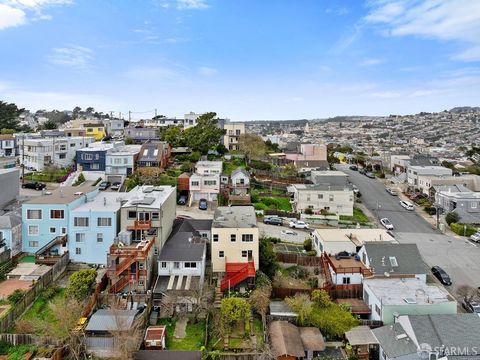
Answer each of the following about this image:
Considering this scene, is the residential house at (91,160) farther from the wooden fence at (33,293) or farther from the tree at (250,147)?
the wooden fence at (33,293)

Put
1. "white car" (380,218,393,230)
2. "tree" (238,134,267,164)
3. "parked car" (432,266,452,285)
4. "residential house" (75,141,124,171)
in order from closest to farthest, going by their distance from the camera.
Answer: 1. "parked car" (432,266,452,285)
2. "white car" (380,218,393,230)
3. "residential house" (75,141,124,171)
4. "tree" (238,134,267,164)

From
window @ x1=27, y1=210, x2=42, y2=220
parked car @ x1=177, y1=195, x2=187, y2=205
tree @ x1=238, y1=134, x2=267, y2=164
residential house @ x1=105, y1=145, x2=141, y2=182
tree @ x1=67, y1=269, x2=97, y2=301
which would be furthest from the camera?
tree @ x1=238, y1=134, x2=267, y2=164

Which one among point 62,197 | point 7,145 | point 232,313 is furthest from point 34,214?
point 7,145

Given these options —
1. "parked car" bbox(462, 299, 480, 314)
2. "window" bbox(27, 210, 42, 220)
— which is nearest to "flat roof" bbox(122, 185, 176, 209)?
"window" bbox(27, 210, 42, 220)

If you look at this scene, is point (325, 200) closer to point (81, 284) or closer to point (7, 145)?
point (81, 284)

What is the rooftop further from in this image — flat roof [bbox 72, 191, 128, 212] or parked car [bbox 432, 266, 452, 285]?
parked car [bbox 432, 266, 452, 285]

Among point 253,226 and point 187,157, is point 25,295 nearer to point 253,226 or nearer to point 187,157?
point 253,226
